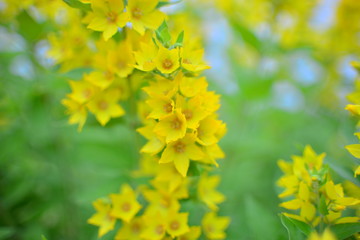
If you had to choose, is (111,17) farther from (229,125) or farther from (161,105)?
(229,125)

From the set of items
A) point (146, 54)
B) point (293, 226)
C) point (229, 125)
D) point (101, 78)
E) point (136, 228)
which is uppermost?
point (146, 54)

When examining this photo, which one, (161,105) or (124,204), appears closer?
(161,105)

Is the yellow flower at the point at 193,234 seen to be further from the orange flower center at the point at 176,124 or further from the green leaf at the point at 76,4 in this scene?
the green leaf at the point at 76,4

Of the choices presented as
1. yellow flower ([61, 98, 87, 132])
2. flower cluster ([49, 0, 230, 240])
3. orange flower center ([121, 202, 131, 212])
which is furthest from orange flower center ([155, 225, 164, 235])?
yellow flower ([61, 98, 87, 132])

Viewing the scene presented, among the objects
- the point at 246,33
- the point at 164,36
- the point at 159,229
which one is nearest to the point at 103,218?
the point at 159,229

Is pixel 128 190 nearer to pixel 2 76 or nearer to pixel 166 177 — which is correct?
pixel 166 177

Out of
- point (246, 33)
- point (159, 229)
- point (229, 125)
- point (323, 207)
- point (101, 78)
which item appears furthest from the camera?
point (229, 125)
